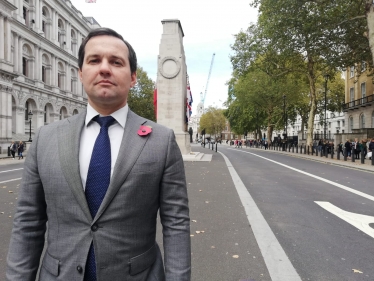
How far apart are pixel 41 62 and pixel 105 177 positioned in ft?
138

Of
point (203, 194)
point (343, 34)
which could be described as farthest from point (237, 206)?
point (343, 34)

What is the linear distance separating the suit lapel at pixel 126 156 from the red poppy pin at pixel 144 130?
0.06 feet

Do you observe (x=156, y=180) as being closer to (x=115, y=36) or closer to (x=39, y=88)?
(x=115, y=36)

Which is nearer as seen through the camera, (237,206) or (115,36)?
(115,36)

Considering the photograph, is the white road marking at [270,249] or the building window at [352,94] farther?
the building window at [352,94]

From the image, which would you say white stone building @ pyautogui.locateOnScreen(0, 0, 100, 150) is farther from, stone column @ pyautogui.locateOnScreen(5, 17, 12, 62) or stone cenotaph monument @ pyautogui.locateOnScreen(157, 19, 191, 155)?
stone cenotaph monument @ pyautogui.locateOnScreen(157, 19, 191, 155)

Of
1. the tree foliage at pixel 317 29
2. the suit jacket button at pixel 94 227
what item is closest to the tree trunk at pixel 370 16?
the tree foliage at pixel 317 29

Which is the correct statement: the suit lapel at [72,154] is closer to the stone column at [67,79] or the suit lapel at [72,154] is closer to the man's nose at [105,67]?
the man's nose at [105,67]

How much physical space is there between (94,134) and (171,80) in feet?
68.6

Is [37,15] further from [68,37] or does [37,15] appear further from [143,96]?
[143,96]

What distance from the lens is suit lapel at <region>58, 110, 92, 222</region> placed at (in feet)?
4.71

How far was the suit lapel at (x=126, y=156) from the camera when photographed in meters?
1.42

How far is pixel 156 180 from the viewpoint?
154 cm

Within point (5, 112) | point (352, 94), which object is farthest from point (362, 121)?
point (5, 112)
